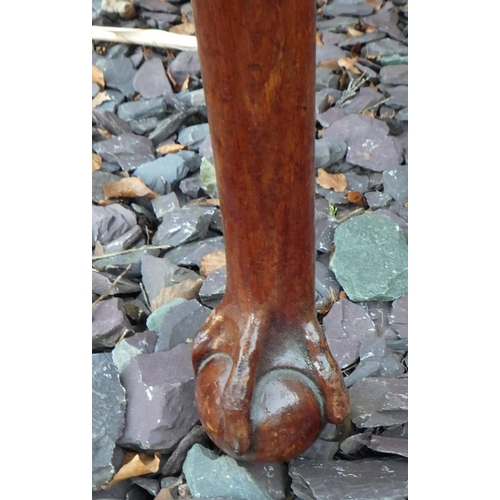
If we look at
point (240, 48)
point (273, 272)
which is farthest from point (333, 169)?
point (240, 48)

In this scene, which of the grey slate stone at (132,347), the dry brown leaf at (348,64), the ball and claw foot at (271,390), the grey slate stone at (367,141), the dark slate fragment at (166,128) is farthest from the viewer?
Result: the dry brown leaf at (348,64)

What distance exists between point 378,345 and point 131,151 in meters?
0.87

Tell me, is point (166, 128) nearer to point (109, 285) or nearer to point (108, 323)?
point (109, 285)

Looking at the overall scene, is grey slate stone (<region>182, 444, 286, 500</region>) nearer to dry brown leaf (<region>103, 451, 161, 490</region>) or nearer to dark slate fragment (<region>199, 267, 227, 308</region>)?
dry brown leaf (<region>103, 451, 161, 490</region>)

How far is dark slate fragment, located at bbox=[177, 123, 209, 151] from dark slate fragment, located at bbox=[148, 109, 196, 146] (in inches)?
1.1

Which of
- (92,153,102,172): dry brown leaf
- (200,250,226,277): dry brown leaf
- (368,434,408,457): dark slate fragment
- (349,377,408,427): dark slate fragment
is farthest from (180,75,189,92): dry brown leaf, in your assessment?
(368,434,408,457): dark slate fragment

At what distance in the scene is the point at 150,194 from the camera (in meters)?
1.63

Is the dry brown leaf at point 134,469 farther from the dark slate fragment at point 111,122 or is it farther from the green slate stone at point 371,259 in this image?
the dark slate fragment at point 111,122

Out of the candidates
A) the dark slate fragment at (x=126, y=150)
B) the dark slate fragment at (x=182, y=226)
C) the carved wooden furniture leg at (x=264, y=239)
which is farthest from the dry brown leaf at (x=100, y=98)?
the carved wooden furniture leg at (x=264, y=239)

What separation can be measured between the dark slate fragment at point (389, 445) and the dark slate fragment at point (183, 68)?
4.46ft

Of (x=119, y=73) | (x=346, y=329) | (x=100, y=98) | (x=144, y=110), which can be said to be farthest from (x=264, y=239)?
(x=119, y=73)

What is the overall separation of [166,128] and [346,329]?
0.84 m

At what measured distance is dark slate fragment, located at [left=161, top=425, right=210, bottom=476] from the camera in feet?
3.45

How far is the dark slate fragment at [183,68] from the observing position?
209 centimetres
